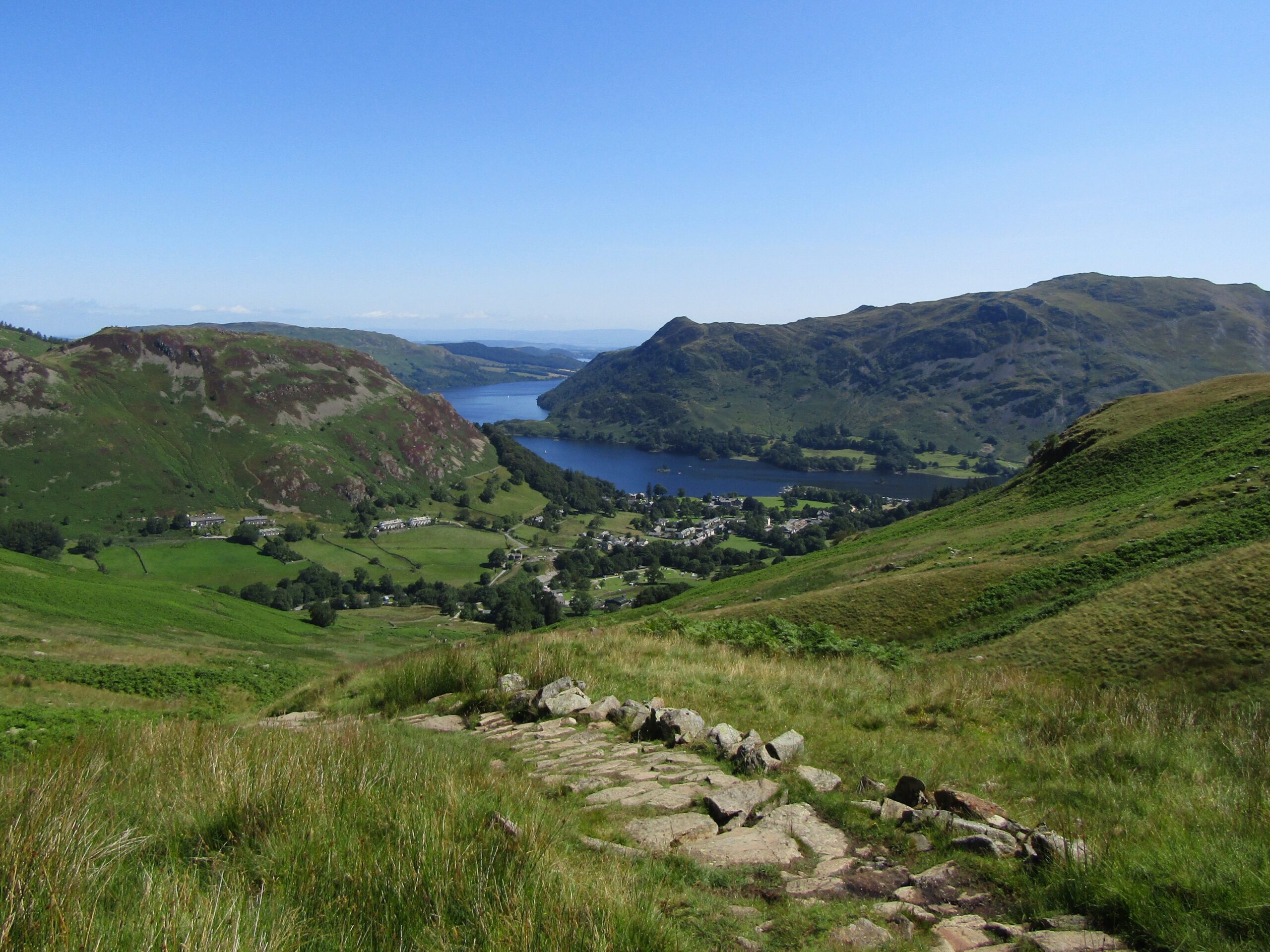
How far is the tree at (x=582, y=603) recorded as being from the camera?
90.8 m

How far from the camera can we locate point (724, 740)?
316 inches

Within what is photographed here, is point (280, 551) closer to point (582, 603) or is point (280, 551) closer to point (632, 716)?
point (582, 603)

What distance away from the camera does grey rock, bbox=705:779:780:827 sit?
6.26m

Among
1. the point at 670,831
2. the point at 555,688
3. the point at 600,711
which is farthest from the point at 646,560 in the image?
the point at 670,831

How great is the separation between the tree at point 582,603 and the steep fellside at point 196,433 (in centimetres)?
7667

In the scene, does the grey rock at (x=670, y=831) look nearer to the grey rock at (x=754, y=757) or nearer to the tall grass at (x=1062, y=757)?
the tall grass at (x=1062, y=757)

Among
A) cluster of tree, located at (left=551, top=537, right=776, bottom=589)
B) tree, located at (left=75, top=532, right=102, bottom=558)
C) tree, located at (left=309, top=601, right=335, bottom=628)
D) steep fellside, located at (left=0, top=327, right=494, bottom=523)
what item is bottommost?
cluster of tree, located at (left=551, top=537, right=776, bottom=589)

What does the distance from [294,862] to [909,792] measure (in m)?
5.38

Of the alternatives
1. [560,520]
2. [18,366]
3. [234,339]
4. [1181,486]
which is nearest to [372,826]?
[1181,486]

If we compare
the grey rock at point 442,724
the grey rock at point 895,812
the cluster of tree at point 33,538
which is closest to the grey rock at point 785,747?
the grey rock at point 895,812

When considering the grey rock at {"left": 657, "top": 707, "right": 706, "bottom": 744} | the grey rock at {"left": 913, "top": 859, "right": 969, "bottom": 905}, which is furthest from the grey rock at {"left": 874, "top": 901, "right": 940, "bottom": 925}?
the grey rock at {"left": 657, "top": 707, "right": 706, "bottom": 744}

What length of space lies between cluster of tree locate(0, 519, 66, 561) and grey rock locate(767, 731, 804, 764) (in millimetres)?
126799

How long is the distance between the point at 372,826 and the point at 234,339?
215513 mm

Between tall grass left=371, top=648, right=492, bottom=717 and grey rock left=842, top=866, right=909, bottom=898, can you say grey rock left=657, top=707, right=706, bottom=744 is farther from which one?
tall grass left=371, top=648, right=492, bottom=717
